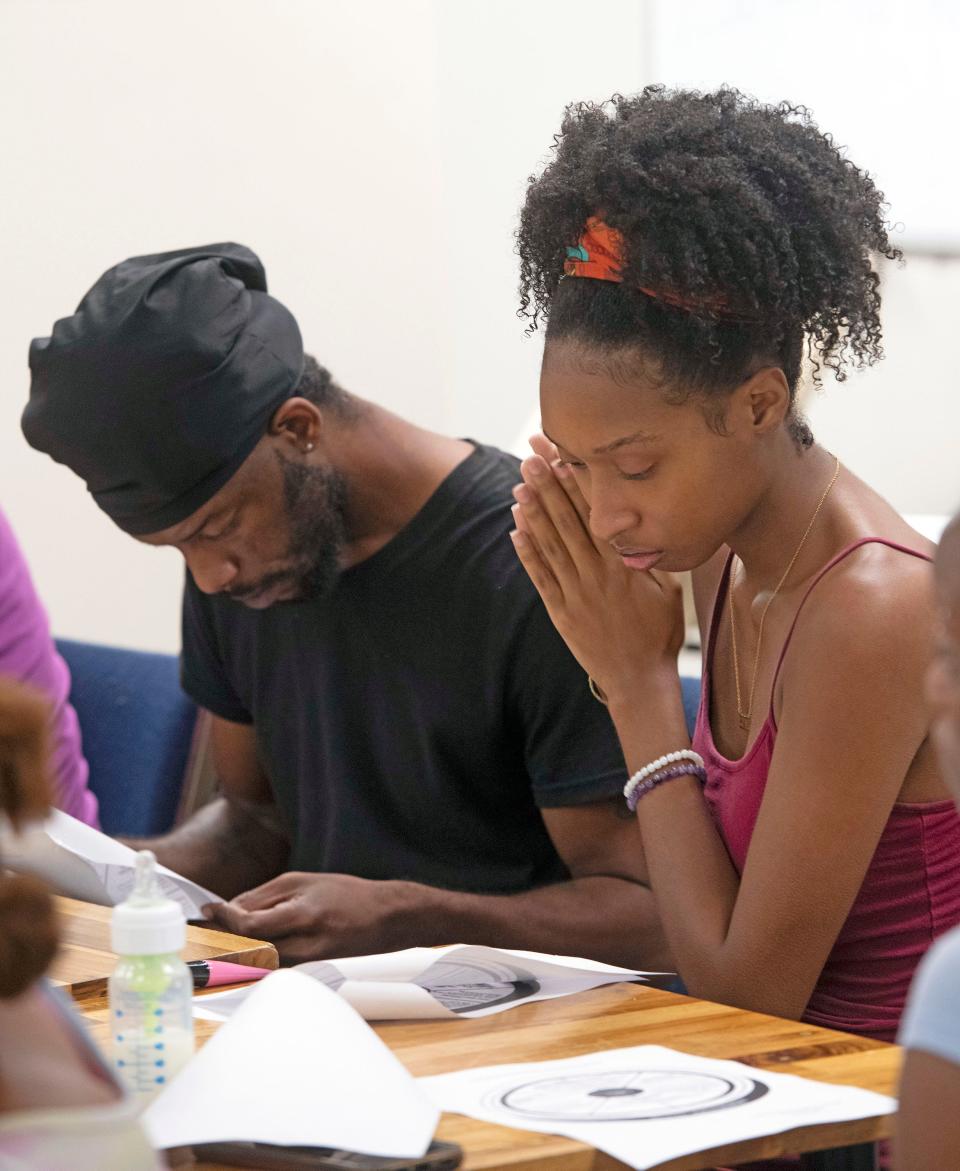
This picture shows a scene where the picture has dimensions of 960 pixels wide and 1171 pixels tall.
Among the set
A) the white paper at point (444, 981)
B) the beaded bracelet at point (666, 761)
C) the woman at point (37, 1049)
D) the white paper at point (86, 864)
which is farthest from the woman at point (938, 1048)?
the white paper at point (86, 864)

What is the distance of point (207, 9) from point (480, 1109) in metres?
2.73

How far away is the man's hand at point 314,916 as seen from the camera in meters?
1.60

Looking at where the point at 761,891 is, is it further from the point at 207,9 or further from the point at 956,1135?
the point at 207,9

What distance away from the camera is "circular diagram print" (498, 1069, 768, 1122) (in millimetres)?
983

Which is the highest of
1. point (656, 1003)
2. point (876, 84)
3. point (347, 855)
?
point (876, 84)

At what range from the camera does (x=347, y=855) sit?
2.06 meters

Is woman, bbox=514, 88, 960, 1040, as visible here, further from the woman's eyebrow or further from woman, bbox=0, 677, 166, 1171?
woman, bbox=0, 677, 166, 1171

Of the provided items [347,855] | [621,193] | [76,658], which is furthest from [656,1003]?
[76,658]

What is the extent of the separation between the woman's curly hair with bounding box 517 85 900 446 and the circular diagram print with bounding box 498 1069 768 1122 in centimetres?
60

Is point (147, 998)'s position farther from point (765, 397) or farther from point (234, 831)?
point (234, 831)

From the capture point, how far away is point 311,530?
1.98m

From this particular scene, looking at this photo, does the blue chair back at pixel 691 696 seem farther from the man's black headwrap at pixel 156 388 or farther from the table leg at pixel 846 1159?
the table leg at pixel 846 1159

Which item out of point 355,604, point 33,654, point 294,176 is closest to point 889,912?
point 355,604

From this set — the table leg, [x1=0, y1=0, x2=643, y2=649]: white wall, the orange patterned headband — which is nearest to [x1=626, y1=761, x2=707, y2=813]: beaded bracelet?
the orange patterned headband
